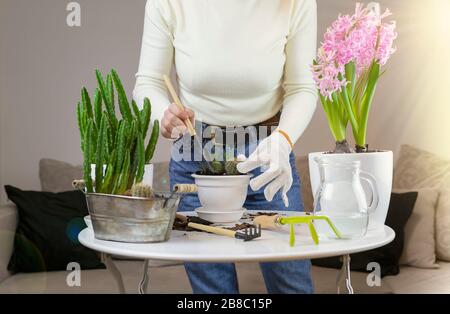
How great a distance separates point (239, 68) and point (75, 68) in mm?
1592

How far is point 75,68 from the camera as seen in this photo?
2.73 meters

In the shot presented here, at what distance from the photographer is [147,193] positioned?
0.93 meters

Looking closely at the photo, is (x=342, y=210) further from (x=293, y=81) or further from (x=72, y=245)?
(x=72, y=245)

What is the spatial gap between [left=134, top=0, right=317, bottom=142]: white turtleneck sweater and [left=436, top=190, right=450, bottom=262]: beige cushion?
3.51ft

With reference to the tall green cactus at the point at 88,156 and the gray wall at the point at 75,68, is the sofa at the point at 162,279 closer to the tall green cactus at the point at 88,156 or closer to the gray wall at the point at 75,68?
the gray wall at the point at 75,68

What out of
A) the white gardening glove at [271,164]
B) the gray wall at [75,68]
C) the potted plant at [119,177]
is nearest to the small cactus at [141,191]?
the potted plant at [119,177]

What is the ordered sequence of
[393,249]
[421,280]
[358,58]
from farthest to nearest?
[393,249] → [421,280] → [358,58]

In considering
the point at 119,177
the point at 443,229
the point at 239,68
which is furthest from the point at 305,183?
the point at 119,177

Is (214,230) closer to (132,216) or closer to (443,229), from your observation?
(132,216)

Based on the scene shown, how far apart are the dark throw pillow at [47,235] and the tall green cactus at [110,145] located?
1270mm

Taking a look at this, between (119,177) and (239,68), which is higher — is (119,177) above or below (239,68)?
below

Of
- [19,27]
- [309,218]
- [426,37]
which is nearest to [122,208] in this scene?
[309,218]

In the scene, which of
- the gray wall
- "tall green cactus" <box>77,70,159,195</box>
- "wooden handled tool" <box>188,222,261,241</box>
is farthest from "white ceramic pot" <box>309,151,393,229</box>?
the gray wall

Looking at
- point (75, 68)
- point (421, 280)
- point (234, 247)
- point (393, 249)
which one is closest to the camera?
point (234, 247)
